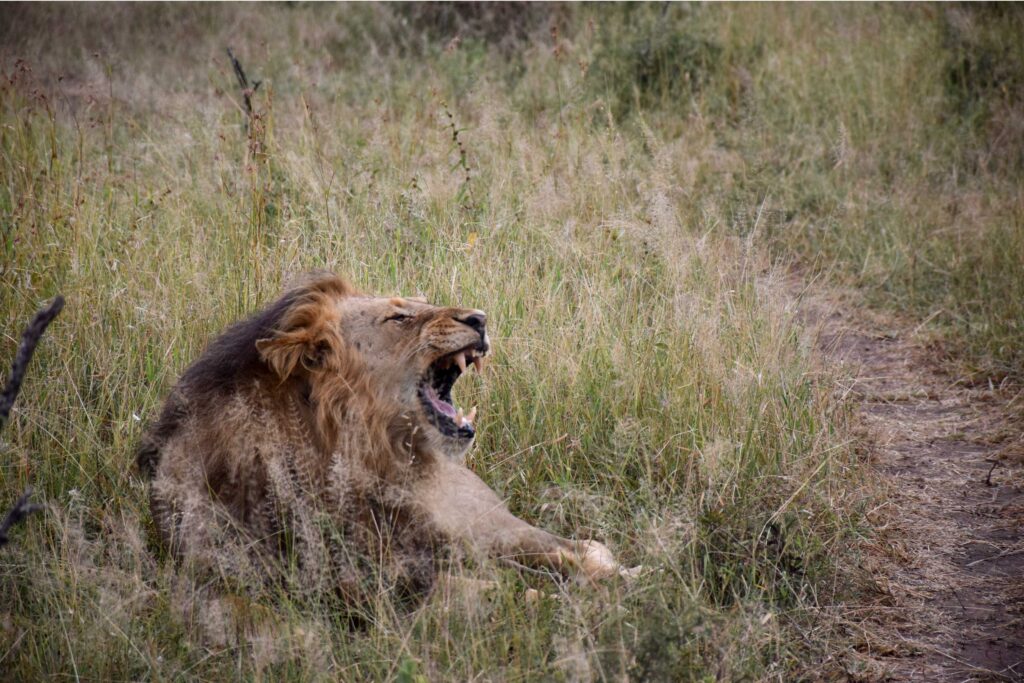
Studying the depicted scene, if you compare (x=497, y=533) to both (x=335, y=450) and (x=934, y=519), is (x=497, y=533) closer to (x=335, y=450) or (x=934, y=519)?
(x=335, y=450)

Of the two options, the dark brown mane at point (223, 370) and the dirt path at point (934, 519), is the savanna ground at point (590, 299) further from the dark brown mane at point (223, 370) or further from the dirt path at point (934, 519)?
Result: the dark brown mane at point (223, 370)

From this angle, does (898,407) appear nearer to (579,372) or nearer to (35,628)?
(579,372)

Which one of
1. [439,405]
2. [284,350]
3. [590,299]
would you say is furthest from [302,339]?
[590,299]

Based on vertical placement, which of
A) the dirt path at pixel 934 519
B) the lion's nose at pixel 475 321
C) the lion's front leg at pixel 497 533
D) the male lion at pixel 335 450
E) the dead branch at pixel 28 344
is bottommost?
the dirt path at pixel 934 519

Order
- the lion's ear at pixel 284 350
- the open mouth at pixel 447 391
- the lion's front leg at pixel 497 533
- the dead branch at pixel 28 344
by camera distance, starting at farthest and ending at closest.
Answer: the open mouth at pixel 447 391, the lion's front leg at pixel 497 533, the lion's ear at pixel 284 350, the dead branch at pixel 28 344

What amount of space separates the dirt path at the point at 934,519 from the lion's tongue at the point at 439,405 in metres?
1.56

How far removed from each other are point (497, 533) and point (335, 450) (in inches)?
25.6

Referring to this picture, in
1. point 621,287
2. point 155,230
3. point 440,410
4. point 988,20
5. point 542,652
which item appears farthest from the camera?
point 988,20

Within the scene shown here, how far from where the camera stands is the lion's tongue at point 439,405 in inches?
137

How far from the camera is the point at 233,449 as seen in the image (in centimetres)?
311

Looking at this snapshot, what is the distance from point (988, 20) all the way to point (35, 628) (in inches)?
366

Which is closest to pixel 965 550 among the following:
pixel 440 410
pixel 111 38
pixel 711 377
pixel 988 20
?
Answer: pixel 711 377

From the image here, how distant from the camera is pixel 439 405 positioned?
11.5ft

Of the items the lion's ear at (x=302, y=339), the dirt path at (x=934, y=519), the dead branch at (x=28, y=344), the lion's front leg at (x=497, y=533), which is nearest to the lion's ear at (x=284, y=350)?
the lion's ear at (x=302, y=339)
